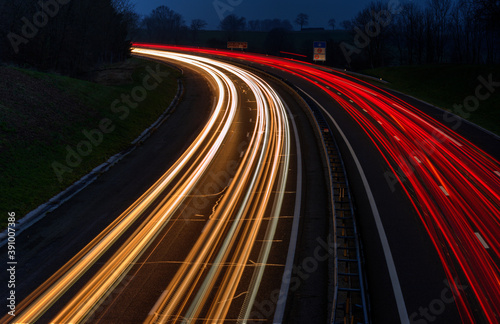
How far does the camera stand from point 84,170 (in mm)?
21906

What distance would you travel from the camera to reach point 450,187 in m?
19.0

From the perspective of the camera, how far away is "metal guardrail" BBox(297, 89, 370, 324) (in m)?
10.0

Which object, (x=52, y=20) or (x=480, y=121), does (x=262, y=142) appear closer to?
(x=480, y=121)
